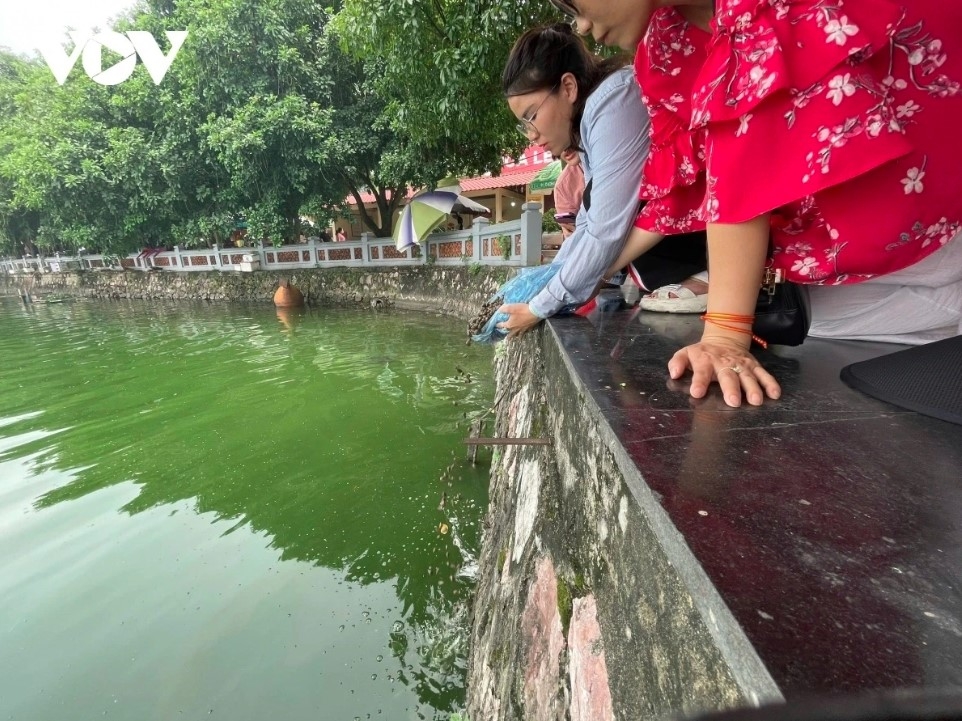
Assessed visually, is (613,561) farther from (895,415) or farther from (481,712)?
(481,712)

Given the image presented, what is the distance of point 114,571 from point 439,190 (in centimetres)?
902

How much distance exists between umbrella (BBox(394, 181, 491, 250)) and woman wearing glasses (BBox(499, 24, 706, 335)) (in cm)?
873

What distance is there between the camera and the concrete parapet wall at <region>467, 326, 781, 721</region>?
18.6 inches

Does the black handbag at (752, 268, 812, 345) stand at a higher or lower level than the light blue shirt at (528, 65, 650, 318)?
lower

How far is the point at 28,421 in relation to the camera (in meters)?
4.87

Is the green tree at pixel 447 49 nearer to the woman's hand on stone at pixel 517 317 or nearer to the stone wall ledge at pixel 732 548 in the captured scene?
the woman's hand on stone at pixel 517 317

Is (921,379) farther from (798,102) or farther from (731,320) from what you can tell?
(798,102)

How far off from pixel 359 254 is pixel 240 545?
11.1 meters

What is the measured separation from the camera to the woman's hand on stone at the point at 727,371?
0.89 meters

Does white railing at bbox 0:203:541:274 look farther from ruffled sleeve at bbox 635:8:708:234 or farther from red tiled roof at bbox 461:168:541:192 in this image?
ruffled sleeve at bbox 635:8:708:234

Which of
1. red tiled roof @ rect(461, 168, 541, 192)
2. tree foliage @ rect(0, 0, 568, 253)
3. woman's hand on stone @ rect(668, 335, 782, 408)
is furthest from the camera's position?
red tiled roof @ rect(461, 168, 541, 192)

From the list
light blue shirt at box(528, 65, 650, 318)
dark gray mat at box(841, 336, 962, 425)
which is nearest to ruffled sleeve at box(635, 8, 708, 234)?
light blue shirt at box(528, 65, 650, 318)

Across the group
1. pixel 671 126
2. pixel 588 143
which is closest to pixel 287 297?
pixel 588 143

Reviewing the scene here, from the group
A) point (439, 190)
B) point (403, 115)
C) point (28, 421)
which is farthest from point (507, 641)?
point (439, 190)
